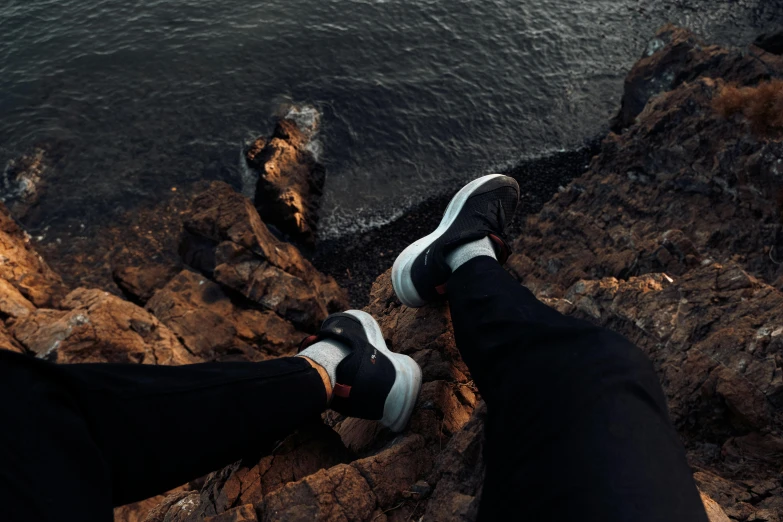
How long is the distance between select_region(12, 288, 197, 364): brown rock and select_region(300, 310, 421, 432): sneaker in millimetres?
6160

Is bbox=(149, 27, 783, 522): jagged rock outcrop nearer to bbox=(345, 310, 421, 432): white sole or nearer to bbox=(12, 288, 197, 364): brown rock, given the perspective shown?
bbox=(345, 310, 421, 432): white sole

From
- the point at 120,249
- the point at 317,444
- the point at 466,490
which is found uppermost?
the point at 466,490

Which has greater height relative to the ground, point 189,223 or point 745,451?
point 745,451

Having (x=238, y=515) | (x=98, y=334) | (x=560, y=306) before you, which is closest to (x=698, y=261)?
(x=560, y=306)

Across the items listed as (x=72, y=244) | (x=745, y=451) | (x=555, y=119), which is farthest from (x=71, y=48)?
(x=745, y=451)

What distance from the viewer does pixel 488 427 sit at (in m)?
2.87

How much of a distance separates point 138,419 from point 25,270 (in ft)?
39.7

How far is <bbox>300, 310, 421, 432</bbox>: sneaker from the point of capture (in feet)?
13.2

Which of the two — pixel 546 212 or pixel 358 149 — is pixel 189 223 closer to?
pixel 358 149

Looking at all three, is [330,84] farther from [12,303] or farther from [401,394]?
[401,394]

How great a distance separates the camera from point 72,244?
15711 mm

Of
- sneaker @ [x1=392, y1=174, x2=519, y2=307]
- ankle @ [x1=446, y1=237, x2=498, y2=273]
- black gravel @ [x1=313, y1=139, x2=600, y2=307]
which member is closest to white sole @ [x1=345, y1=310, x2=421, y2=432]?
sneaker @ [x1=392, y1=174, x2=519, y2=307]

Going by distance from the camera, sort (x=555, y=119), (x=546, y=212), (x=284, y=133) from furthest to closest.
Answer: (x=555, y=119) < (x=284, y=133) < (x=546, y=212)

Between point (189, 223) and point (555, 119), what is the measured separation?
15246 millimetres
